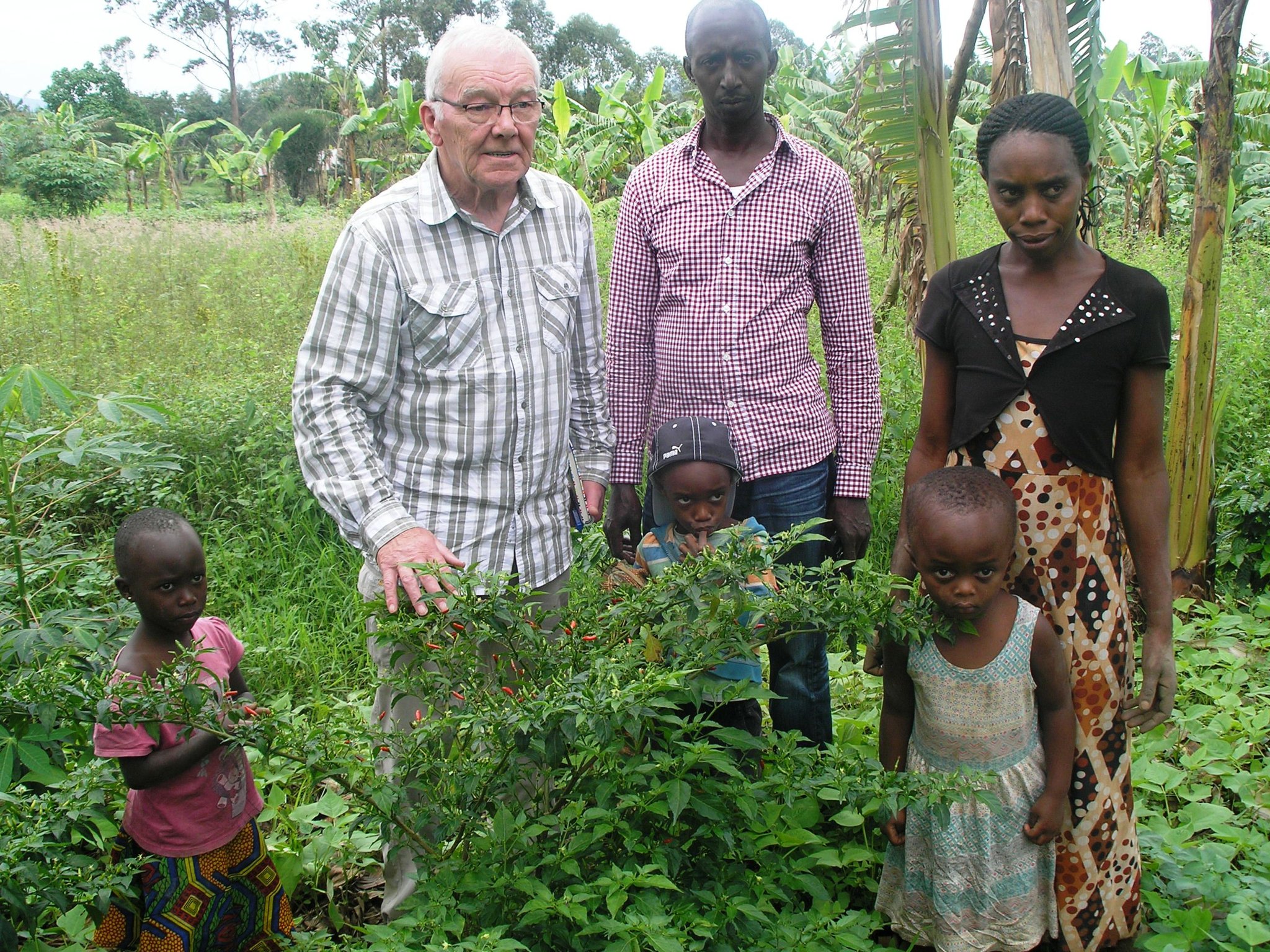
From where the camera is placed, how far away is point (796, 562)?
2926mm

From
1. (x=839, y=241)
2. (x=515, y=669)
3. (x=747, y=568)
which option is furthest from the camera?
(x=839, y=241)

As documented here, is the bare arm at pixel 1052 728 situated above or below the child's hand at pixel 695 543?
below

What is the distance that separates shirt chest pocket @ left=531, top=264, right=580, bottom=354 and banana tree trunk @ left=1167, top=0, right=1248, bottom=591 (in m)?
2.77

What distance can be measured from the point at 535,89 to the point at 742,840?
1806 mm

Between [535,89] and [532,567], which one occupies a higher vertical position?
[535,89]

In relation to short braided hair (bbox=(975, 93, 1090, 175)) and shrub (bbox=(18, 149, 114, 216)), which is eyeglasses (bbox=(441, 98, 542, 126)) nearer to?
short braided hair (bbox=(975, 93, 1090, 175))

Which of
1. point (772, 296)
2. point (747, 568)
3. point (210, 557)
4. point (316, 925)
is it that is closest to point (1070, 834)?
point (747, 568)

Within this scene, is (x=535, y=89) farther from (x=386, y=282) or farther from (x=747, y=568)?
(x=747, y=568)

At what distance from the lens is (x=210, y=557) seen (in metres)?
4.58

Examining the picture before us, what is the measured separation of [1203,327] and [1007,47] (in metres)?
1.43

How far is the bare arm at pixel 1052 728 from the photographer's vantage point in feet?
7.48

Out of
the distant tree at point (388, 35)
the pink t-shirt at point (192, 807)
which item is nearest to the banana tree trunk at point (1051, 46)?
the pink t-shirt at point (192, 807)

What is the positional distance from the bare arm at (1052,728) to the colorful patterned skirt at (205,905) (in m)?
1.80

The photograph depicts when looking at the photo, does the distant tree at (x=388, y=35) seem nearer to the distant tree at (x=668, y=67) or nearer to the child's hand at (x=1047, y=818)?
the distant tree at (x=668, y=67)
